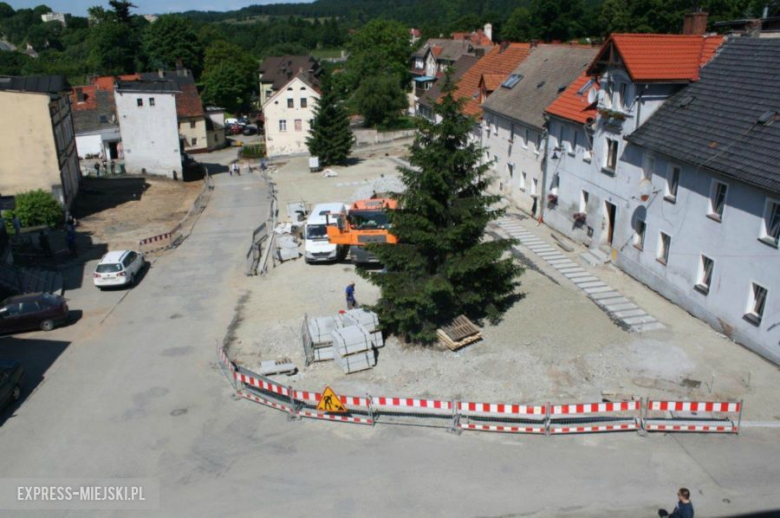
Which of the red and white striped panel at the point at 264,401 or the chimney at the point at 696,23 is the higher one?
the chimney at the point at 696,23

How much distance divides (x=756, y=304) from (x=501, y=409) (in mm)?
9349

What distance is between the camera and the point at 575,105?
97.2 ft

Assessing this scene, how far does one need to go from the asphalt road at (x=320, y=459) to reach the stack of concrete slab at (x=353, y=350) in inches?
111

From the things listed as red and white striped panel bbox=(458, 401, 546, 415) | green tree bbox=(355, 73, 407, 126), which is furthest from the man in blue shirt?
green tree bbox=(355, 73, 407, 126)

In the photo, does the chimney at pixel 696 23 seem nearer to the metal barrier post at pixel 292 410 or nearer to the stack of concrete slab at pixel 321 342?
the stack of concrete slab at pixel 321 342

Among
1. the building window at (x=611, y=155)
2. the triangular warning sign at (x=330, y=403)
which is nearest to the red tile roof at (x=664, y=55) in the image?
the building window at (x=611, y=155)

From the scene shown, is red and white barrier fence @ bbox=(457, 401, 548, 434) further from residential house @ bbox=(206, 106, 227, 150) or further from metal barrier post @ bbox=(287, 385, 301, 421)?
residential house @ bbox=(206, 106, 227, 150)

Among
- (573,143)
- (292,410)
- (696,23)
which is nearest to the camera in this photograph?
(292,410)

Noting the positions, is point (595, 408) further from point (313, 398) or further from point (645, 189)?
point (645, 189)

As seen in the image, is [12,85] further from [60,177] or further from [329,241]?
[329,241]

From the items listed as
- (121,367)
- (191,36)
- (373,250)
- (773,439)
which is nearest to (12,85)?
(121,367)

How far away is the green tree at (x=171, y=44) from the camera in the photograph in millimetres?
100875

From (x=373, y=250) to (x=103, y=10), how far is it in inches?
4629

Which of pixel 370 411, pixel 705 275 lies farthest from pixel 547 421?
pixel 705 275
